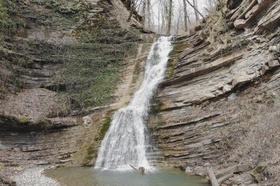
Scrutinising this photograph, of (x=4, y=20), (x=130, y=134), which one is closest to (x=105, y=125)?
(x=130, y=134)

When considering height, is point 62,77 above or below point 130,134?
above

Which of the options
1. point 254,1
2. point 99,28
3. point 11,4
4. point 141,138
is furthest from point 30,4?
point 254,1

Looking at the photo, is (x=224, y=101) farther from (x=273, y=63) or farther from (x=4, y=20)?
(x=4, y=20)

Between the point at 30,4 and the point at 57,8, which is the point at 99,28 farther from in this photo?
the point at 30,4

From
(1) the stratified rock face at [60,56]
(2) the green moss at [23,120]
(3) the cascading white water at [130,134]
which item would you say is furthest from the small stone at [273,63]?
(2) the green moss at [23,120]

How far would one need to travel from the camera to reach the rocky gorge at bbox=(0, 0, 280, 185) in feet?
37.0

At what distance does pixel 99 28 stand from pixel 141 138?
11766mm

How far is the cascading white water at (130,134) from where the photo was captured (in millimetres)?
13180

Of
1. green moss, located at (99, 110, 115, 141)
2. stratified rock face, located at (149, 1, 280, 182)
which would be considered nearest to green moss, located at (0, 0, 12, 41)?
green moss, located at (99, 110, 115, 141)

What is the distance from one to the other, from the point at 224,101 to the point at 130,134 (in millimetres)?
4743

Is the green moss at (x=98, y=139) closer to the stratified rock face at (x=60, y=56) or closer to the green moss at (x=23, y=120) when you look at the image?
the stratified rock face at (x=60, y=56)

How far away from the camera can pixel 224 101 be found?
43.2 ft

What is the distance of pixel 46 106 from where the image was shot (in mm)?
16266

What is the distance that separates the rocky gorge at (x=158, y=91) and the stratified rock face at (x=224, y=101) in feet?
0.17
